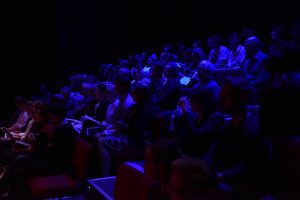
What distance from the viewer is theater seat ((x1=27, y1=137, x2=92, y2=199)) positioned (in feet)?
11.0

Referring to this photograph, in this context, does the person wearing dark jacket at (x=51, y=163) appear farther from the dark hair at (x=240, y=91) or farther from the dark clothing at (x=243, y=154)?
the dark hair at (x=240, y=91)

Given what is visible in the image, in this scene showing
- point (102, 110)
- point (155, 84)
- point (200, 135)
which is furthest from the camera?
point (155, 84)

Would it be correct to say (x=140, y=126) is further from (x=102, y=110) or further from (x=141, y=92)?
(x=102, y=110)

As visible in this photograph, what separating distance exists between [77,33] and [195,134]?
9.08 m

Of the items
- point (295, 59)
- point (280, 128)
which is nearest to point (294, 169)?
point (280, 128)

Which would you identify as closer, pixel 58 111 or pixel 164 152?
pixel 164 152

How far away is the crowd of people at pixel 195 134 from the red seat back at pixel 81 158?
20cm

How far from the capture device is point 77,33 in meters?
11.5

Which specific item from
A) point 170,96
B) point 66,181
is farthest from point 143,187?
point 170,96

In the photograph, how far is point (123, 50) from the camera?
39.4 feet

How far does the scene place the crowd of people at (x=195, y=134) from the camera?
2092mm

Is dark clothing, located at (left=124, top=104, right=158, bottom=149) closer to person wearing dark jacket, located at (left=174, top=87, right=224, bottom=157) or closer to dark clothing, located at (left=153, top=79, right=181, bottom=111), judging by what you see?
person wearing dark jacket, located at (left=174, top=87, right=224, bottom=157)

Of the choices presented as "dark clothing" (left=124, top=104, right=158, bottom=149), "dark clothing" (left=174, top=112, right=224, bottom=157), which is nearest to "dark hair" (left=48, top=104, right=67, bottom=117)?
"dark clothing" (left=124, top=104, right=158, bottom=149)

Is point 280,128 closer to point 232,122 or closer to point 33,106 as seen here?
point 232,122
